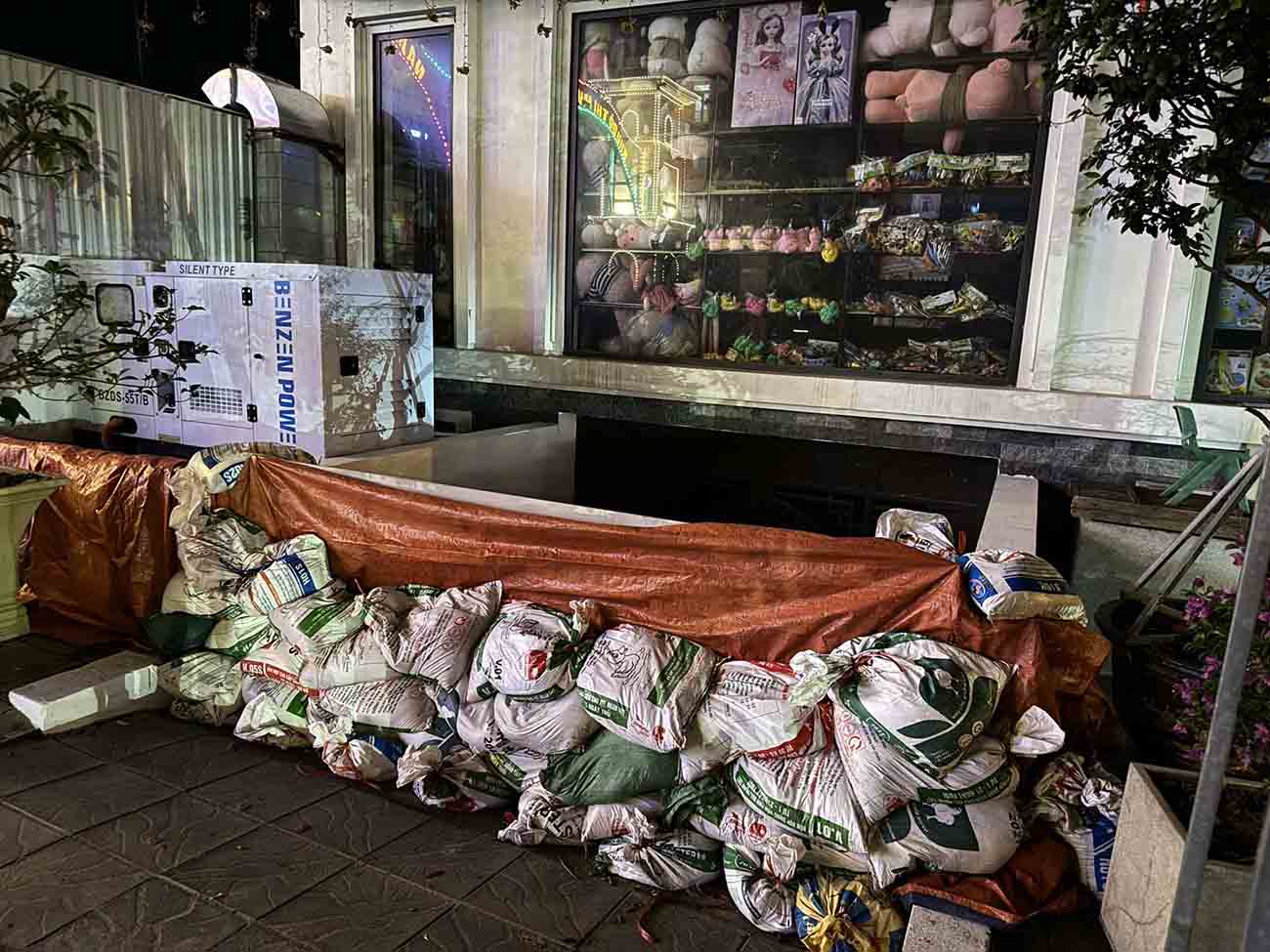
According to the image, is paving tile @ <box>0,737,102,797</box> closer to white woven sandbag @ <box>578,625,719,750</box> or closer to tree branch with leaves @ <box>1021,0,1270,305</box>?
white woven sandbag @ <box>578,625,719,750</box>

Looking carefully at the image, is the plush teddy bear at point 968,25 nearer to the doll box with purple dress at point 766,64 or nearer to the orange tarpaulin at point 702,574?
the doll box with purple dress at point 766,64

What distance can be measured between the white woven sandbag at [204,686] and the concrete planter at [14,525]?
1.12m

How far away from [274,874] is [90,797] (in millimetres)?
935

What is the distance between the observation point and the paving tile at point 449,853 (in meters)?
2.82

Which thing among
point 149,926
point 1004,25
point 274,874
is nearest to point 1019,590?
point 274,874

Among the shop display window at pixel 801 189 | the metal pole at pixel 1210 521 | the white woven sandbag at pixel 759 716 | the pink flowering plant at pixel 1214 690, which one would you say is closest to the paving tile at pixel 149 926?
the white woven sandbag at pixel 759 716

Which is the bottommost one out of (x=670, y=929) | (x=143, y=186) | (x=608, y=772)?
(x=670, y=929)

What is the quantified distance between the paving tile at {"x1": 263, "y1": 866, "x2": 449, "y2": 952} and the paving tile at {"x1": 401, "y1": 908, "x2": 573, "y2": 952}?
5cm

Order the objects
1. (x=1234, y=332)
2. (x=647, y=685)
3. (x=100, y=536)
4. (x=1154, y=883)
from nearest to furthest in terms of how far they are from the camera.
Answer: (x=1154, y=883), (x=647, y=685), (x=100, y=536), (x=1234, y=332)

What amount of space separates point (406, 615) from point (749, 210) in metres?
3.75

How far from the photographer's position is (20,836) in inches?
115

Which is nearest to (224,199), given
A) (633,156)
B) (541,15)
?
(541,15)

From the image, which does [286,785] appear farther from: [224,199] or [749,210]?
[224,199]

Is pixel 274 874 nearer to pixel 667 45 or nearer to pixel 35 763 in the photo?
pixel 35 763
